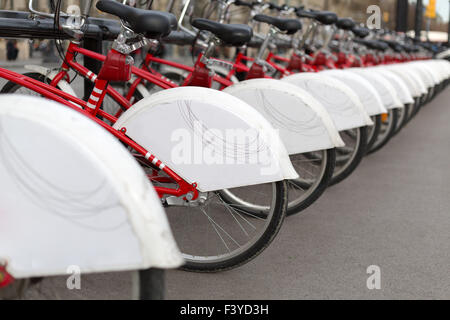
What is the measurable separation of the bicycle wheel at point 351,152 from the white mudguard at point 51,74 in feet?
5.73

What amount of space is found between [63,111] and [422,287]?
1569mm

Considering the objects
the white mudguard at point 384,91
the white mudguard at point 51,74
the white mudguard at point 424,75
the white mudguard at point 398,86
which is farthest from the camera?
the white mudguard at point 424,75

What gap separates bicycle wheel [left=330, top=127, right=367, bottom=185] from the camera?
3.94 metres

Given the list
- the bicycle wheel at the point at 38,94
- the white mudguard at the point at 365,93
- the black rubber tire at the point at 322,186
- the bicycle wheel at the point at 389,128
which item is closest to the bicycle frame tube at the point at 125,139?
the bicycle wheel at the point at 38,94

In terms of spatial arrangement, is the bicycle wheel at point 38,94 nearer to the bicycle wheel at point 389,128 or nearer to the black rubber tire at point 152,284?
the black rubber tire at point 152,284

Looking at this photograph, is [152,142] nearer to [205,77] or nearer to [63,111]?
[63,111]

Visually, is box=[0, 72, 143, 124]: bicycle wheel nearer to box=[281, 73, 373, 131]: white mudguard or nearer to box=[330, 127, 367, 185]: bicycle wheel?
box=[281, 73, 373, 131]: white mudguard

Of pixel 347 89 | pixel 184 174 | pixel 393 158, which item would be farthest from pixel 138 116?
pixel 393 158

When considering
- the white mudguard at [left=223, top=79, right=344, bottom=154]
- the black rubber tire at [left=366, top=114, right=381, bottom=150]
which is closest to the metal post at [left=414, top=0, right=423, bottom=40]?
the black rubber tire at [left=366, top=114, right=381, bottom=150]

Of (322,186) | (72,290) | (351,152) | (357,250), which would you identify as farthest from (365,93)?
(72,290)

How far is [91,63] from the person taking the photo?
3514 mm

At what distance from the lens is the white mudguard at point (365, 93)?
170 inches

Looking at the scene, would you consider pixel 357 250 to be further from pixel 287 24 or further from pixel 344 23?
pixel 344 23

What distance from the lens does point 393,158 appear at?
18.2 ft
